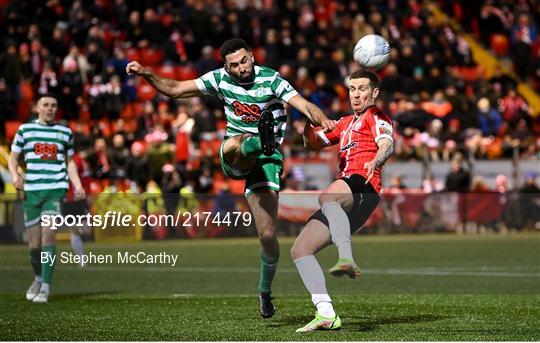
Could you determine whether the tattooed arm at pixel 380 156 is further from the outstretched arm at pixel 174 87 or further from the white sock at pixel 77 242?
the white sock at pixel 77 242

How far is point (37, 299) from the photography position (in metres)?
12.9

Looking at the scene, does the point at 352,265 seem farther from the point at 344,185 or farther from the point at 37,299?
the point at 37,299

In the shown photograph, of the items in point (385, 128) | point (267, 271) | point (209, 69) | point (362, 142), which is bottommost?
point (267, 271)

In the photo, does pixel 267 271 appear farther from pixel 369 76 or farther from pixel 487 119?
pixel 487 119

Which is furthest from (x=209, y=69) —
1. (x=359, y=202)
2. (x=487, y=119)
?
(x=359, y=202)

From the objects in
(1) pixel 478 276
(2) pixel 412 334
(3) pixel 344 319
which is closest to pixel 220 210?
(1) pixel 478 276

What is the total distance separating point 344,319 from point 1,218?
12.4m

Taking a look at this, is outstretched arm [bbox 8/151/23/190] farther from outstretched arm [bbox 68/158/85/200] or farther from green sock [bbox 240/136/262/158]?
green sock [bbox 240/136/262/158]

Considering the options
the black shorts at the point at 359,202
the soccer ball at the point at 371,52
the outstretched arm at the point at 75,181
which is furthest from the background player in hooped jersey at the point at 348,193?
the outstretched arm at the point at 75,181

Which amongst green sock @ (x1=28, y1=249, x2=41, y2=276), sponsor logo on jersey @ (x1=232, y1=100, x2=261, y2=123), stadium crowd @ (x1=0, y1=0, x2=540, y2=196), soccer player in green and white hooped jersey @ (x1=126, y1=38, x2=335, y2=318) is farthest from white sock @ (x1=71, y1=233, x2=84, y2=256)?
stadium crowd @ (x1=0, y1=0, x2=540, y2=196)

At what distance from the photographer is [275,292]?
14414 millimetres

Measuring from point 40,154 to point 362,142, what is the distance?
460 centimetres

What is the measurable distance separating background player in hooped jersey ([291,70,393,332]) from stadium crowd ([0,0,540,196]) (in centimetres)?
1364

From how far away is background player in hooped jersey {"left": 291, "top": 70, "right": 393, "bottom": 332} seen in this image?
9523 mm
